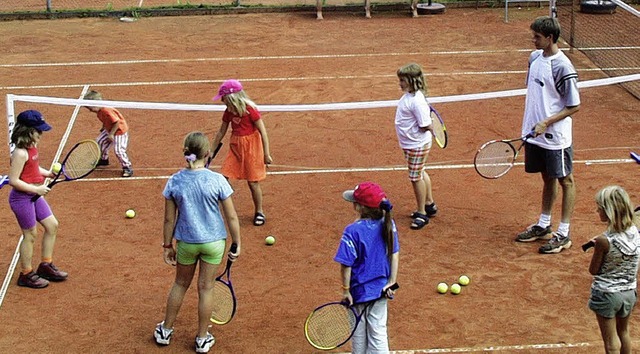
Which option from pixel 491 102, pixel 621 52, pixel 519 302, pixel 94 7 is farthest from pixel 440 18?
pixel 519 302

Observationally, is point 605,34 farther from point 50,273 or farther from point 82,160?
point 50,273

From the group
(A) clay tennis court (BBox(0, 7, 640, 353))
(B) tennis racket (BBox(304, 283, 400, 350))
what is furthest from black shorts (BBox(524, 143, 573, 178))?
(B) tennis racket (BBox(304, 283, 400, 350))

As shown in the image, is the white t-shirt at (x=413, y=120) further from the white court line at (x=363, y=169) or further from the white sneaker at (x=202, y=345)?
the white sneaker at (x=202, y=345)

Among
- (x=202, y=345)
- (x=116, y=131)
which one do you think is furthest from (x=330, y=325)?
(x=116, y=131)

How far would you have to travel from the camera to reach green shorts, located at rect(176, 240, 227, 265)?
300 inches

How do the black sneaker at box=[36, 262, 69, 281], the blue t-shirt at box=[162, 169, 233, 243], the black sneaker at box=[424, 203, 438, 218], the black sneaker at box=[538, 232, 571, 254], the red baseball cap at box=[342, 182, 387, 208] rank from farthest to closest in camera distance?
the black sneaker at box=[424, 203, 438, 218] → the black sneaker at box=[538, 232, 571, 254] → the black sneaker at box=[36, 262, 69, 281] → the blue t-shirt at box=[162, 169, 233, 243] → the red baseball cap at box=[342, 182, 387, 208]

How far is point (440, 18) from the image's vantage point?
21281 millimetres

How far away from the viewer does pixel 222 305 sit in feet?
27.0

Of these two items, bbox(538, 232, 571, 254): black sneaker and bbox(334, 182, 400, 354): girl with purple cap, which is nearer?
bbox(334, 182, 400, 354): girl with purple cap

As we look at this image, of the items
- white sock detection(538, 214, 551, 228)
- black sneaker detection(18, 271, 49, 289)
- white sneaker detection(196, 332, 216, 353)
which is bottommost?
white sock detection(538, 214, 551, 228)

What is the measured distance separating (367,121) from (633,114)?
4105 mm

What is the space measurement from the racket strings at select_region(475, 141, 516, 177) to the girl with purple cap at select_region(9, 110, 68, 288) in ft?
14.8

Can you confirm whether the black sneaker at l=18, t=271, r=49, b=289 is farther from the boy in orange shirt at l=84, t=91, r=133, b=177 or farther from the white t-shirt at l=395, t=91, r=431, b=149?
the white t-shirt at l=395, t=91, r=431, b=149

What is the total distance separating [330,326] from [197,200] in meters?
1.48
